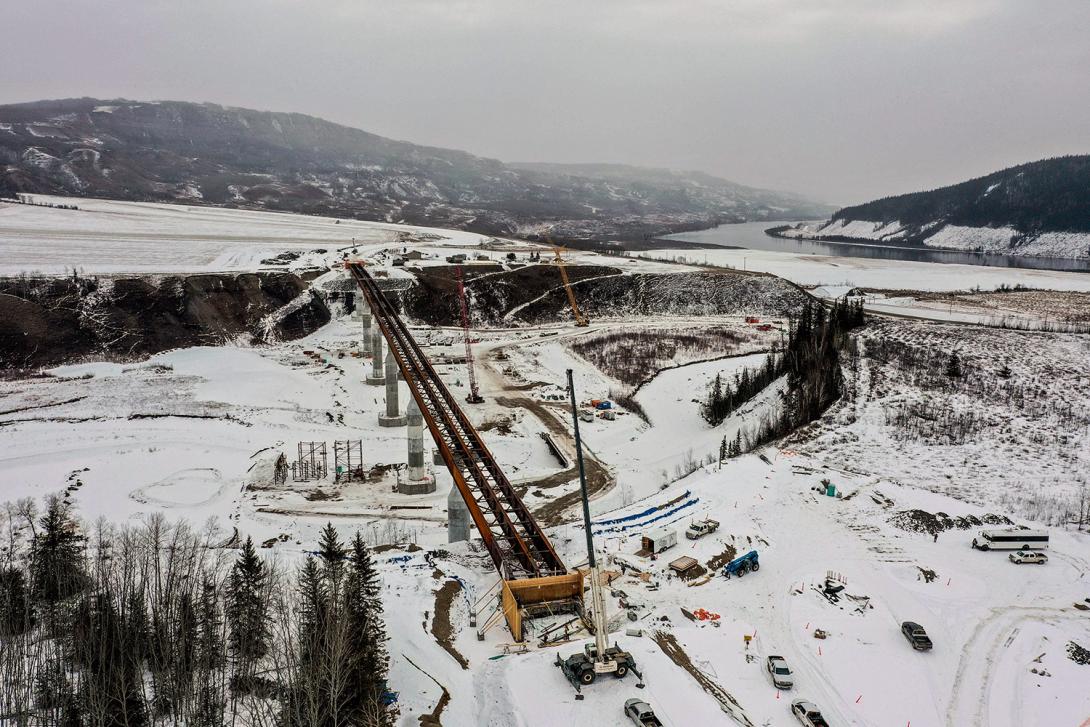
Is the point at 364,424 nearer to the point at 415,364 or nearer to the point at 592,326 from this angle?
the point at 415,364

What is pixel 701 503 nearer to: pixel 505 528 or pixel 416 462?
pixel 505 528

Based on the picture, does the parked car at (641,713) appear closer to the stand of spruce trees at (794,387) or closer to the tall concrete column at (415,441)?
the stand of spruce trees at (794,387)

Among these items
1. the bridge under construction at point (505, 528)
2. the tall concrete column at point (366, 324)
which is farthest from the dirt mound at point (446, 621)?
the tall concrete column at point (366, 324)

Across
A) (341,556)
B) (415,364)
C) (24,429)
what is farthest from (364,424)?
(341,556)

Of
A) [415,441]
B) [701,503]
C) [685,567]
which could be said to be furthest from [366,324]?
[685,567]

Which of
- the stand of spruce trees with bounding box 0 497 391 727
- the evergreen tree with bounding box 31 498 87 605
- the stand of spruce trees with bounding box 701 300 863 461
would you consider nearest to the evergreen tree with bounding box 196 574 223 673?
the stand of spruce trees with bounding box 0 497 391 727
